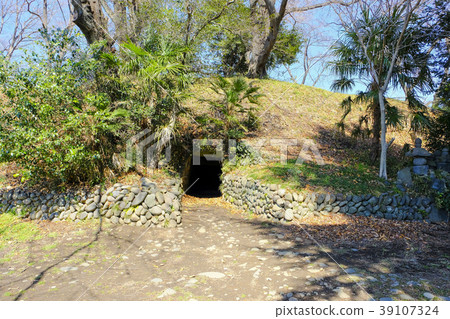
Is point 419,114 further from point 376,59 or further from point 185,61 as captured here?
point 185,61

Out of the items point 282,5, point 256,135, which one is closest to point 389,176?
point 256,135

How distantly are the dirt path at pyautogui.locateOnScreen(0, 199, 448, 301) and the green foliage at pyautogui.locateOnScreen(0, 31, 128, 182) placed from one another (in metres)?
1.69

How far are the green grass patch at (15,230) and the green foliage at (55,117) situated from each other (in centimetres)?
117

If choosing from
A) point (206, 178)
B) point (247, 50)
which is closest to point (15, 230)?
point (206, 178)

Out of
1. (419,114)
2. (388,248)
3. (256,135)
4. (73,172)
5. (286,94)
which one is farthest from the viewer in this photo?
(286,94)

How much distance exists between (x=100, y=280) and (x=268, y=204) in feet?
15.5

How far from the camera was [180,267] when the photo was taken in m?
4.69

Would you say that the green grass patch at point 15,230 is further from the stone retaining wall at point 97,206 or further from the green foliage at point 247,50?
the green foliage at point 247,50

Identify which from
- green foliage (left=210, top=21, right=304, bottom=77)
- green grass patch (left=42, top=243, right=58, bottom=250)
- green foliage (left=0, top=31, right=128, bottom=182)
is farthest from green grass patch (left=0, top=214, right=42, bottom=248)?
green foliage (left=210, top=21, right=304, bottom=77)

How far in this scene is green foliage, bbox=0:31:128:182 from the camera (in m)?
6.18

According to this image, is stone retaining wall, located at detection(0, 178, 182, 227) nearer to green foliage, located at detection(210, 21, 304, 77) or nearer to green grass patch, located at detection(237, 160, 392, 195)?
green grass patch, located at detection(237, 160, 392, 195)

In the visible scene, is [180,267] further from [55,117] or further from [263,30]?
[263,30]

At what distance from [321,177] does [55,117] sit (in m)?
7.42

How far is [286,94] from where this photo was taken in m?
15.3
